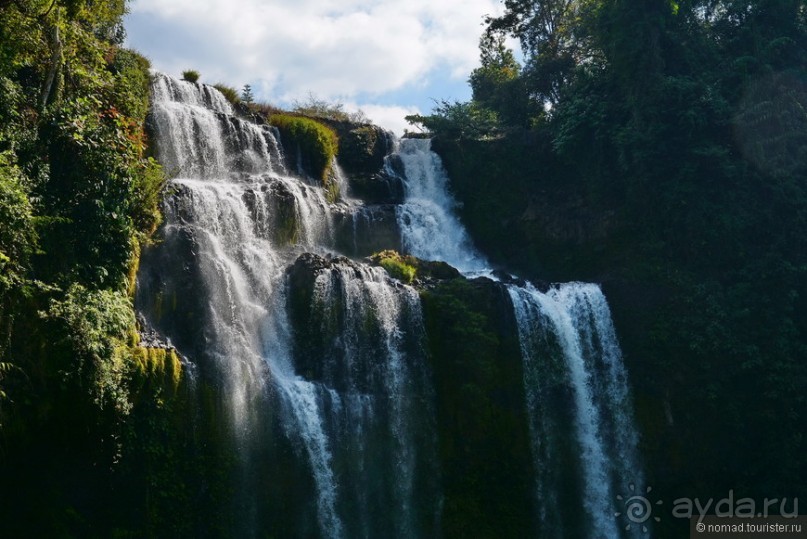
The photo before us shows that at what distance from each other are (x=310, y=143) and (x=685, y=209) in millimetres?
11311

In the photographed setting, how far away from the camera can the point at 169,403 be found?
1485 cm

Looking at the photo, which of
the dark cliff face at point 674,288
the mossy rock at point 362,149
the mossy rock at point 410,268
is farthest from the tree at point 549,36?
the mossy rock at point 410,268

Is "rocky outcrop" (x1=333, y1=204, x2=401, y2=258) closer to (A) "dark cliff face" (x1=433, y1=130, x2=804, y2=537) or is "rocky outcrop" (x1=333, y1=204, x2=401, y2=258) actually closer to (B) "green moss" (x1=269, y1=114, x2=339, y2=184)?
(B) "green moss" (x1=269, y1=114, x2=339, y2=184)

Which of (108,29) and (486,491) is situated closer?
(486,491)

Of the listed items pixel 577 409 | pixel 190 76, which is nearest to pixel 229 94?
pixel 190 76

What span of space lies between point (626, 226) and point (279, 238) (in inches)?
419

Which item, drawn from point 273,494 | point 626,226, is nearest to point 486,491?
point 273,494

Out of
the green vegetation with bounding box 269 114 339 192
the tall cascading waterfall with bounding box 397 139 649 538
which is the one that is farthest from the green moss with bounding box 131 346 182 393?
the green vegetation with bounding box 269 114 339 192

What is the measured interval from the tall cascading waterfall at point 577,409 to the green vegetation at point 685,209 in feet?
2.25

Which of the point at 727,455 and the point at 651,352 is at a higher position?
the point at 651,352

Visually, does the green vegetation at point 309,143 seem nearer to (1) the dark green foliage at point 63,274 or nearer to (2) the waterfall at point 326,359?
(2) the waterfall at point 326,359

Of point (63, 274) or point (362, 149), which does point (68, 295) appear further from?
point (362, 149)

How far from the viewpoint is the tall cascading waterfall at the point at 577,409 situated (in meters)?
18.2

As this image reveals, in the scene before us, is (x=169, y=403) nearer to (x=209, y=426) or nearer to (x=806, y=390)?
(x=209, y=426)
